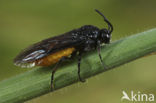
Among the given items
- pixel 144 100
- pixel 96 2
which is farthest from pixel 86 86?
pixel 96 2

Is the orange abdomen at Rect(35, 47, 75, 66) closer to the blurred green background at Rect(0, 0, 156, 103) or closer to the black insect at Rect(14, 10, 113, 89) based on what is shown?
the black insect at Rect(14, 10, 113, 89)

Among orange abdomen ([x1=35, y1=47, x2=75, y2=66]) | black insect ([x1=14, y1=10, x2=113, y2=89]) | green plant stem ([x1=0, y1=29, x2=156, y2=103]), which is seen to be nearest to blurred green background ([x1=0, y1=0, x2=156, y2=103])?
black insect ([x1=14, y1=10, x2=113, y2=89])

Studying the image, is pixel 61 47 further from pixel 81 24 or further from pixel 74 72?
pixel 81 24

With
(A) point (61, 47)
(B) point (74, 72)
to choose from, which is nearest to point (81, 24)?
(A) point (61, 47)

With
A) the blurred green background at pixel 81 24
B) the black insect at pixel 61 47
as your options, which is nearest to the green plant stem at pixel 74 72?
the black insect at pixel 61 47

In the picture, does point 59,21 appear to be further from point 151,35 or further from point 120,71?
point 151,35

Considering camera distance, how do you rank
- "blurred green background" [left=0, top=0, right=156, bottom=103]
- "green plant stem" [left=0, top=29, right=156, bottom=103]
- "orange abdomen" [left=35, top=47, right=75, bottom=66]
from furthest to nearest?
"blurred green background" [left=0, top=0, right=156, bottom=103], "orange abdomen" [left=35, top=47, right=75, bottom=66], "green plant stem" [left=0, top=29, right=156, bottom=103]
